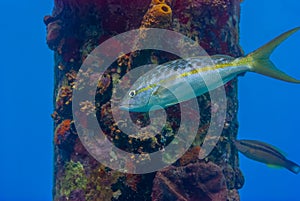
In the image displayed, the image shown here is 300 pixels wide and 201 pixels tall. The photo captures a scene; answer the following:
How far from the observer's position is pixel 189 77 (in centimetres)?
332

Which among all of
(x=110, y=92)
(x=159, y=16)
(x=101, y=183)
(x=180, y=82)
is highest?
(x=159, y=16)

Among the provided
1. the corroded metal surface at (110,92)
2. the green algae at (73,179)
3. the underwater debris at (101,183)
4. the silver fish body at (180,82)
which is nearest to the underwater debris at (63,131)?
the corroded metal surface at (110,92)

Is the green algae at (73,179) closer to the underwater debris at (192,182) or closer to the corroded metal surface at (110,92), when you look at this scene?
the corroded metal surface at (110,92)

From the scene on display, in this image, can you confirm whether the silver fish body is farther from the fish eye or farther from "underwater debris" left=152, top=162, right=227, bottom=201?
"underwater debris" left=152, top=162, right=227, bottom=201

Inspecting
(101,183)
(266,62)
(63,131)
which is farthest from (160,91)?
(63,131)

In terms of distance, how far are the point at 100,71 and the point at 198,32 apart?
149cm

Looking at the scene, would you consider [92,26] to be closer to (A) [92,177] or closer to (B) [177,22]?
(B) [177,22]

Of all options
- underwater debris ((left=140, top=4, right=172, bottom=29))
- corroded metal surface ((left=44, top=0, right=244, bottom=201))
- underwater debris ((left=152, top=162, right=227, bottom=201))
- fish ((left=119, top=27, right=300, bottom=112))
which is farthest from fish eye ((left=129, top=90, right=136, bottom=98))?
underwater debris ((left=152, top=162, right=227, bottom=201))

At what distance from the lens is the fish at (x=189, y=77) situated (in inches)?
129

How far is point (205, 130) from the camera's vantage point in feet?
14.0

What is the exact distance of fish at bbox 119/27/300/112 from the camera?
129 inches

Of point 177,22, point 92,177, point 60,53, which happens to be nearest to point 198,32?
point 177,22

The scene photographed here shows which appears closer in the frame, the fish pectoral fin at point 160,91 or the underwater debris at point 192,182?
the fish pectoral fin at point 160,91

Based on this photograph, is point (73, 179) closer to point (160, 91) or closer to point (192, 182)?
point (192, 182)
